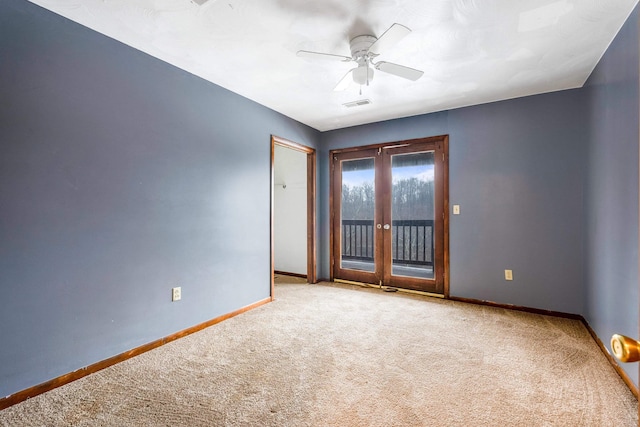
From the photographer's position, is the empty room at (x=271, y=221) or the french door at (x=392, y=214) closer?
the empty room at (x=271, y=221)

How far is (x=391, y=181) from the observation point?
425cm

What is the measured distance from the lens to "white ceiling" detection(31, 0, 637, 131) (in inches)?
74.4

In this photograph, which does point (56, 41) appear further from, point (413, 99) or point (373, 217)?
point (373, 217)

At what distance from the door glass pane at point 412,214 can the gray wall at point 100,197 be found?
2.26 metres

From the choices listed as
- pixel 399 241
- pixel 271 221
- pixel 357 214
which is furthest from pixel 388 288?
pixel 271 221

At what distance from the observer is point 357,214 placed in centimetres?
456

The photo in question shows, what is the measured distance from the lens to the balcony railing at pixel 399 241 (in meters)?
4.02

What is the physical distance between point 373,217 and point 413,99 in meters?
1.71

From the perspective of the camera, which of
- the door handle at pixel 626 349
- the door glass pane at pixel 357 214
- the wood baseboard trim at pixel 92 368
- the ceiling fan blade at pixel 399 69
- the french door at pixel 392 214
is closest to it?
the door handle at pixel 626 349

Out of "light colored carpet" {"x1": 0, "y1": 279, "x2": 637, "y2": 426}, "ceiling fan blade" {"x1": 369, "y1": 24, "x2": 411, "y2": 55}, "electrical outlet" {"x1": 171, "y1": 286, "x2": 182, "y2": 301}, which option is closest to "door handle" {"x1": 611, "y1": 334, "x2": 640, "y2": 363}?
"light colored carpet" {"x1": 0, "y1": 279, "x2": 637, "y2": 426}

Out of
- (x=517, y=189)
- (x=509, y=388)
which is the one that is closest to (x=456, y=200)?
(x=517, y=189)

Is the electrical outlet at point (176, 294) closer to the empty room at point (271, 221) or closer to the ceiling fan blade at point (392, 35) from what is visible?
the empty room at point (271, 221)

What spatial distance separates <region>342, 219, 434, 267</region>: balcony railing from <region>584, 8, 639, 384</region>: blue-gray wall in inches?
63.9

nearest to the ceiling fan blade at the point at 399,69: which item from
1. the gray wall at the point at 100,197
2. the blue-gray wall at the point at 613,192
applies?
the blue-gray wall at the point at 613,192
